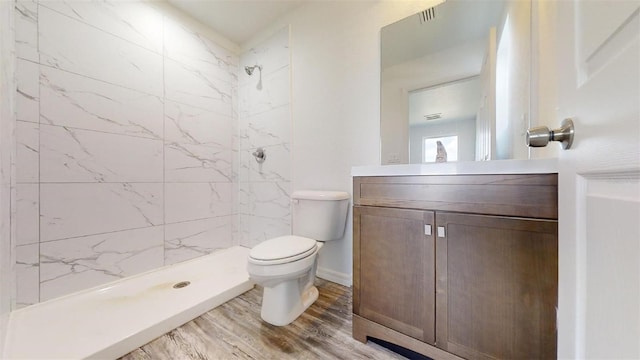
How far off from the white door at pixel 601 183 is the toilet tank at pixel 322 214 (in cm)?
123

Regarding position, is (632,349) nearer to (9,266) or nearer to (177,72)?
(9,266)

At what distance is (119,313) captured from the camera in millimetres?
1316

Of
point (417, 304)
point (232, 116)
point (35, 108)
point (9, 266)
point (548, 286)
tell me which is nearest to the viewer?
point (548, 286)

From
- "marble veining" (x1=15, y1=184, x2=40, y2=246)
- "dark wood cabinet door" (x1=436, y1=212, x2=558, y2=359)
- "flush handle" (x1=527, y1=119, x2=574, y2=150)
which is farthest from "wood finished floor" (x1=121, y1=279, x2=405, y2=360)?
"flush handle" (x1=527, y1=119, x2=574, y2=150)

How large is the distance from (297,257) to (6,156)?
1567 mm

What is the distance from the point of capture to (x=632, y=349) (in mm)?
257

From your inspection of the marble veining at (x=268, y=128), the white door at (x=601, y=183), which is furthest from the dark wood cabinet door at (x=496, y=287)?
the marble veining at (x=268, y=128)

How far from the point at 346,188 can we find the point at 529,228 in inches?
43.7

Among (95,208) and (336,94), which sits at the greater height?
(336,94)

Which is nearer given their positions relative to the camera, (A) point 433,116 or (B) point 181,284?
(A) point 433,116

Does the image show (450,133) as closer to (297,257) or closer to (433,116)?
(433,116)

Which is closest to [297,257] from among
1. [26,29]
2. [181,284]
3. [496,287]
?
[496,287]

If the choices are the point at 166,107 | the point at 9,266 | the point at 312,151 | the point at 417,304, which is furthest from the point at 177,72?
the point at 417,304

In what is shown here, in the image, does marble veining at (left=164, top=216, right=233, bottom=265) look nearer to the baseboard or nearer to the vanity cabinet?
the baseboard
